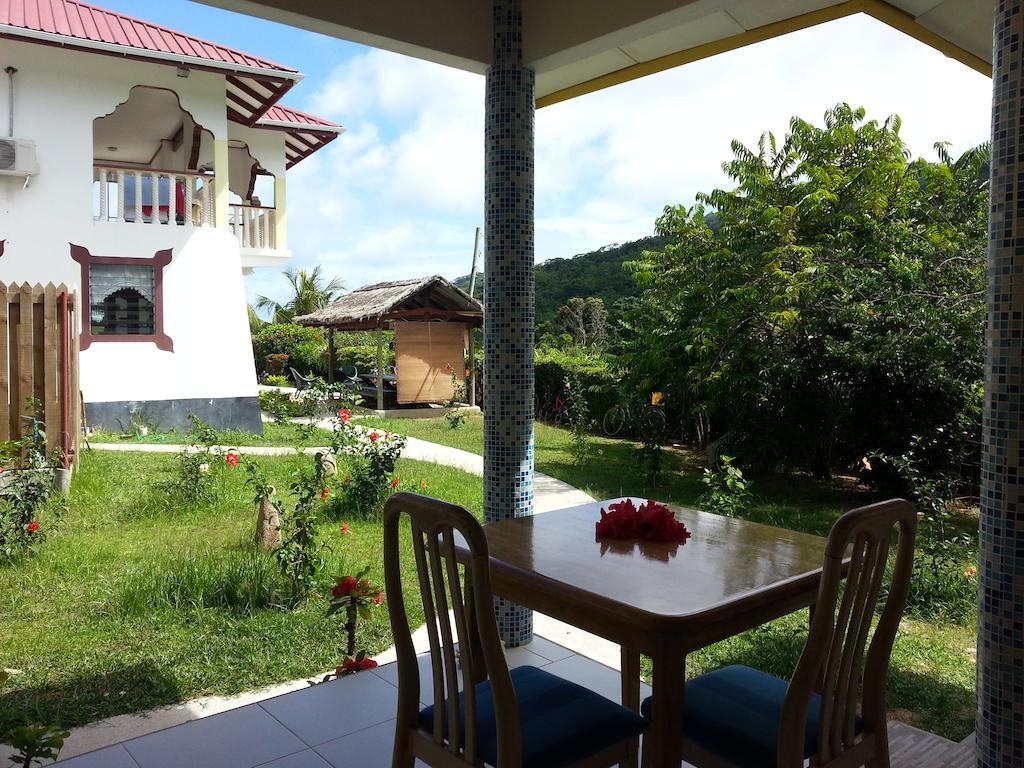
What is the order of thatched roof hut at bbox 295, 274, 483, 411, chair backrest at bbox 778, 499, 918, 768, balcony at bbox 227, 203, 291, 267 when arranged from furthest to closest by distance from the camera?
1. thatched roof hut at bbox 295, 274, 483, 411
2. balcony at bbox 227, 203, 291, 267
3. chair backrest at bbox 778, 499, 918, 768

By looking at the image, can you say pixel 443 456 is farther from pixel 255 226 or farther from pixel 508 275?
pixel 508 275

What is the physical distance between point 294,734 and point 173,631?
1.50 metres

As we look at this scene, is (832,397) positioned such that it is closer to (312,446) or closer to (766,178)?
(766,178)

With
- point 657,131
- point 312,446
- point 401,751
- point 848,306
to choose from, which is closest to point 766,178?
point 848,306

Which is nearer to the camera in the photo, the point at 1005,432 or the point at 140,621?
the point at 1005,432

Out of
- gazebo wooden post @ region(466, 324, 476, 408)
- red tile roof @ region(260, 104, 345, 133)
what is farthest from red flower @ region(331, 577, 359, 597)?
gazebo wooden post @ region(466, 324, 476, 408)

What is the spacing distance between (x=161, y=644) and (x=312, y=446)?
6.18 meters

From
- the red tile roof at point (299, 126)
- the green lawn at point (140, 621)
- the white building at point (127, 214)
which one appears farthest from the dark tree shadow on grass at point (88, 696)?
the red tile roof at point (299, 126)

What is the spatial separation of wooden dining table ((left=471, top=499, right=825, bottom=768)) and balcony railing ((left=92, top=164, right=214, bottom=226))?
9.88 m

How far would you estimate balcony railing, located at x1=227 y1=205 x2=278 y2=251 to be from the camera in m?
12.6

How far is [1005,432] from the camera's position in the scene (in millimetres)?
1584

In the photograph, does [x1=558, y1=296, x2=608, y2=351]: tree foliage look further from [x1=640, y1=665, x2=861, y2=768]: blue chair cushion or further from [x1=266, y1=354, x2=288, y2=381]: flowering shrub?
[x1=640, y1=665, x2=861, y2=768]: blue chair cushion

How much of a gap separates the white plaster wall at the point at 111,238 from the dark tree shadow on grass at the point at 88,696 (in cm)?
764

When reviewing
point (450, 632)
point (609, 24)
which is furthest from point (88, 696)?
point (609, 24)
